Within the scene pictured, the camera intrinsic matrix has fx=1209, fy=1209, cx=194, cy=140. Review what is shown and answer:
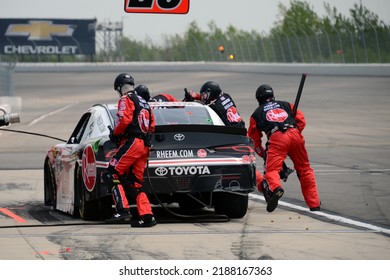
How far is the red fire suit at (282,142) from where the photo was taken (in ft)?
44.8

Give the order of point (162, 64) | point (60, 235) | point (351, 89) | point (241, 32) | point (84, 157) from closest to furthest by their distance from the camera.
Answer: point (60, 235)
point (84, 157)
point (351, 89)
point (162, 64)
point (241, 32)

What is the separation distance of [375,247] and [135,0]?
450 cm

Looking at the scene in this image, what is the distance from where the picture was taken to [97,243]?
433 inches

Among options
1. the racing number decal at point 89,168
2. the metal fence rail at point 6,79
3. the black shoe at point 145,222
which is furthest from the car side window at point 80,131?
the metal fence rail at point 6,79

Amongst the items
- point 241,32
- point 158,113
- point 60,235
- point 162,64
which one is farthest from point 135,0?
point 241,32

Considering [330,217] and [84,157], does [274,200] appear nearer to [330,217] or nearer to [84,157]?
[330,217]

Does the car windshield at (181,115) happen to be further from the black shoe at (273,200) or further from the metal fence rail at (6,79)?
the metal fence rail at (6,79)

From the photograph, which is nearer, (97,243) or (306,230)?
(97,243)

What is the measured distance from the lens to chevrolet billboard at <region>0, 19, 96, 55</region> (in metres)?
100

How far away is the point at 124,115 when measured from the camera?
1229 cm

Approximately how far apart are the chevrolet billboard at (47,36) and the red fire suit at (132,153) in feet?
286

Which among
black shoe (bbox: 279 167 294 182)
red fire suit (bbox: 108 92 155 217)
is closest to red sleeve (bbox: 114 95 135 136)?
red fire suit (bbox: 108 92 155 217)

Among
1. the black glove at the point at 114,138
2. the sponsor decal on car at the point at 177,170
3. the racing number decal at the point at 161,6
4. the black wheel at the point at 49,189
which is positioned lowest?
the black wheel at the point at 49,189

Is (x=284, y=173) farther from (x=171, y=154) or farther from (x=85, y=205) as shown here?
(x=85, y=205)
